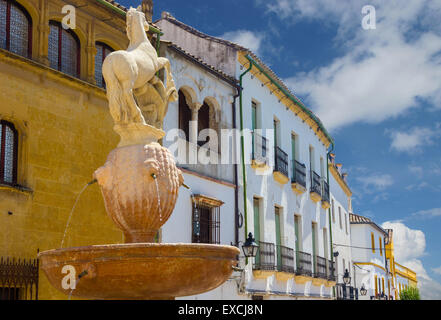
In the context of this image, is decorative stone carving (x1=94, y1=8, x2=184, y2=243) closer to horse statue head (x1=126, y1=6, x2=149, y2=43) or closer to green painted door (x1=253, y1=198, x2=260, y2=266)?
horse statue head (x1=126, y1=6, x2=149, y2=43)

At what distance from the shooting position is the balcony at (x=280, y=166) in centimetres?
1938

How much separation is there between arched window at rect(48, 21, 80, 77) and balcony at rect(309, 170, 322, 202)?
1302 cm

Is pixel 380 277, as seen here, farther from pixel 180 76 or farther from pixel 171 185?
pixel 171 185

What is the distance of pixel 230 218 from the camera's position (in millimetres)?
16250

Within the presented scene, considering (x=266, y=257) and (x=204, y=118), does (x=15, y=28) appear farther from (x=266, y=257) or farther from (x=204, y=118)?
(x=266, y=257)

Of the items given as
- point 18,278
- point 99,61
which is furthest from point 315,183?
point 18,278

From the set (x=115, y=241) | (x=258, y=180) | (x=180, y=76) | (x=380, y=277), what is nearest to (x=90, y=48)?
(x=180, y=76)

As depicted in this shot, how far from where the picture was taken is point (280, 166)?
1983 centimetres

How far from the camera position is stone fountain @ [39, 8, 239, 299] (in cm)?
580

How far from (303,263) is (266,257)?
3954 millimetres

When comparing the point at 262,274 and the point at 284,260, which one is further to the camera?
the point at 284,260

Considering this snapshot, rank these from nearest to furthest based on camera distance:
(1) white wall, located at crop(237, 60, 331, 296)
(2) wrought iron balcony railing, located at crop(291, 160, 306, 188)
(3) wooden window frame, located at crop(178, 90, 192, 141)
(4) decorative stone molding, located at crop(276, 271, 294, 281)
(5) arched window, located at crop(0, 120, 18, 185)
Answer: (5) arched window, located at crop(0, 120, 18, 185) → (3) wooden window frame, located at crop(178, 90, 192, 141) → (1) white wall, located at crop(237, 60, 331, 296) → (4) decorative stone molding, located at crop(276, 271, 294, 281) → (2) wrought iron balcony railing, located at crop(291, 160, 306, 188)

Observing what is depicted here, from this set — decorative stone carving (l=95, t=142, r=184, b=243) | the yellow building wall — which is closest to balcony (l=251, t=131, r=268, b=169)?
the yellow building wall

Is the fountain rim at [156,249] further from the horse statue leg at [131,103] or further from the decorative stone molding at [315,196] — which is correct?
the decorative stone molding at [315,196]
